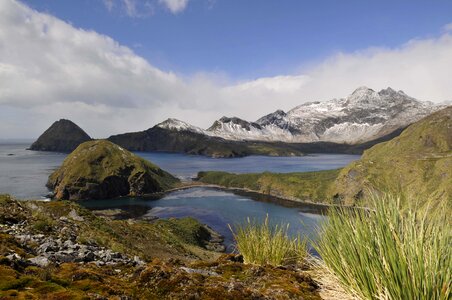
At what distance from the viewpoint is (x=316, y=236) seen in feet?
32.8

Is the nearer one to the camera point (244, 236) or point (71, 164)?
point (244, 236)

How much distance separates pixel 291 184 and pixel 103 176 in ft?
328

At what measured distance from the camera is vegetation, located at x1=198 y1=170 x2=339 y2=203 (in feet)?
552

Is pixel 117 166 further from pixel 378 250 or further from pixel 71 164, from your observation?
pixel 378 250

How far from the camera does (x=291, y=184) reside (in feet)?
595

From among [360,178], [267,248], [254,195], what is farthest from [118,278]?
[360,178]

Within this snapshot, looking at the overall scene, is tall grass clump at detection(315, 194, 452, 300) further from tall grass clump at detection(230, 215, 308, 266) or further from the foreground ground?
tall grass clump at detection(230, 215, 308, 266)

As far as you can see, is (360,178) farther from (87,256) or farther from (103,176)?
(87,256)

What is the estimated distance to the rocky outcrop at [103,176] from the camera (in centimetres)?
16150

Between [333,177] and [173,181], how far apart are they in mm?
92998

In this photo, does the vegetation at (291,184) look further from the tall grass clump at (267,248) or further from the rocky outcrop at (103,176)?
the tall grass clump at (267,248)

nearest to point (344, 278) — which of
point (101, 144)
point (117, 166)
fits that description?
point (117, 166)

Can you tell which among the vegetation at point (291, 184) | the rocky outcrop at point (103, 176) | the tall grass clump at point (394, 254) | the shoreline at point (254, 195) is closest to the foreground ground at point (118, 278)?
the tall grass clump at point (394, 254)

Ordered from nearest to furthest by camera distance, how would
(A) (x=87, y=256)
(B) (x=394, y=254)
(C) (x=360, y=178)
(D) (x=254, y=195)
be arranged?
(B) (x=394, y=254) → (A) (x=87, y=256) → (C) (x=360, y=178) → (D) (x=254, y=195)
